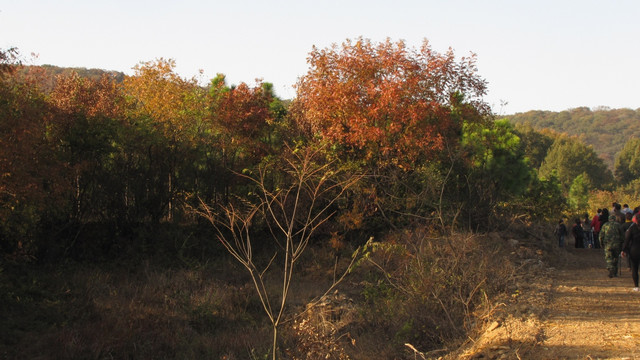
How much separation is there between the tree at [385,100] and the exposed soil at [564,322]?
533cm

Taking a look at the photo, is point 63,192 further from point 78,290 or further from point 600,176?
point 600,176

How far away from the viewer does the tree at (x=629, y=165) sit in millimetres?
70125

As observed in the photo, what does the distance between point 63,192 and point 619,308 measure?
1308cm

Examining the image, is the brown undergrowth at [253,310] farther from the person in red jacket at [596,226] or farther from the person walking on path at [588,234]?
the person walking on path at [588,234]

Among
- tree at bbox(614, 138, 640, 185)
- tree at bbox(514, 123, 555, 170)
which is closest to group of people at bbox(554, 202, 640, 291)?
tree at bbox(514, 123, 555, 170)

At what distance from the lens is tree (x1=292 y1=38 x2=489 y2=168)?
16.1m

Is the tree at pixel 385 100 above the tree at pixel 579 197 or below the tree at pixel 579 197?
above

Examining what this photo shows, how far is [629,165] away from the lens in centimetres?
7088

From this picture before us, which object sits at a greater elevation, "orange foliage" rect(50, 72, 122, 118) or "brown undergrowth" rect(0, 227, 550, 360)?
"orange foliage" rect(50, 72, 122, 118)

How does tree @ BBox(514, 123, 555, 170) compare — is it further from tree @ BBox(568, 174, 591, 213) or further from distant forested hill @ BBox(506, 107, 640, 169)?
distant forested hill @ BBox(506, 107, 640, 169)

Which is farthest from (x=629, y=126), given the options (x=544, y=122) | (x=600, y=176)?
(x=600, y=176)

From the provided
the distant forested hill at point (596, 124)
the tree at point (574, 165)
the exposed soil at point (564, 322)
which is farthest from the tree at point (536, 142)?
the exposed soil at point (564, 322)

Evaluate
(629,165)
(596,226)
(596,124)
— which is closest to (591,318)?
(596,226)

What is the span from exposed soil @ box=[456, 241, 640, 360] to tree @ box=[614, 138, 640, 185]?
2599 inches
